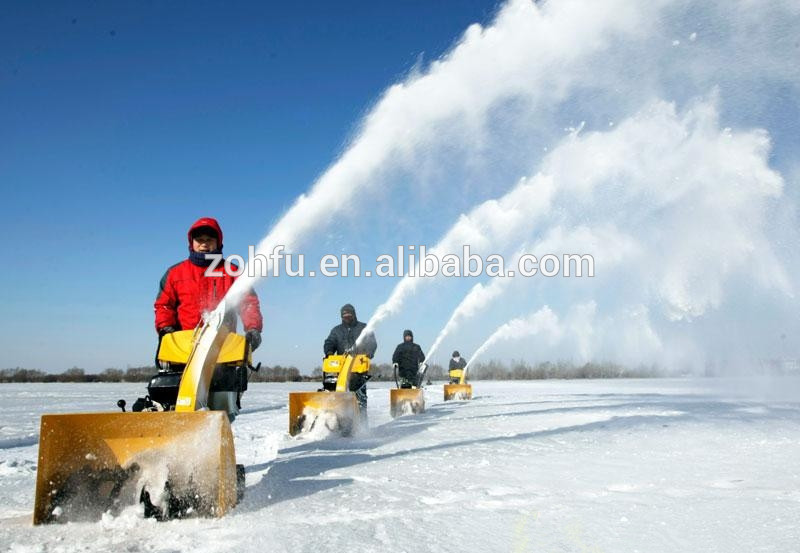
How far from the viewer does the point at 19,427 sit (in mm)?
9539

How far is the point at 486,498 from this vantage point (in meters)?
3.85

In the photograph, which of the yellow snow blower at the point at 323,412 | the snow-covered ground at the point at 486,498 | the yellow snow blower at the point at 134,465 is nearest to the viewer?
the snow-covered ground at the point at 486,498

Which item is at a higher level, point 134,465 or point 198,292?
point 198,292

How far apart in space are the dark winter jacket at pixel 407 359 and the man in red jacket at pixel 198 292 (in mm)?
9107

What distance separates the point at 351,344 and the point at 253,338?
5.09 meters

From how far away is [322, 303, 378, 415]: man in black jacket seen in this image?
9250 millimetres

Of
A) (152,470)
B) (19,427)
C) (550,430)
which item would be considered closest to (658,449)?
(550,430)

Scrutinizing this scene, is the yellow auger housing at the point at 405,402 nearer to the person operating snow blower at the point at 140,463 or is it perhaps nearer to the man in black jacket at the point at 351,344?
the man in black jacket at the point at 351,344

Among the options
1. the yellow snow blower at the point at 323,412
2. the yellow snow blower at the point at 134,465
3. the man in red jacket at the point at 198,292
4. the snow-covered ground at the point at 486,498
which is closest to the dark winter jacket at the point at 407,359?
the yellow snow blower at the point at 323,412

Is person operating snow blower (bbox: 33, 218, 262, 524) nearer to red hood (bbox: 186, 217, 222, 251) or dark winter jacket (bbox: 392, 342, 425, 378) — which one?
red hood (bbox: 186, 217, 222, 251)

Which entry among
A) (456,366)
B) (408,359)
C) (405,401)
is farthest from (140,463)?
(456,366)

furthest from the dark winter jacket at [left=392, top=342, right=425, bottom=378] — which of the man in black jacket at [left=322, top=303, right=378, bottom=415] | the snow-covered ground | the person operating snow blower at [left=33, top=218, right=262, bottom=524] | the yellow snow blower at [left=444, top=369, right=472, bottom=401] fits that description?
the person operating snow blower at [left=33, top=218, right=262, bottom=524]

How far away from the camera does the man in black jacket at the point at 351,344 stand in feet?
30.3

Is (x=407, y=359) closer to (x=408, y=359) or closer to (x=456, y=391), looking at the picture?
(x=408, y=359)
